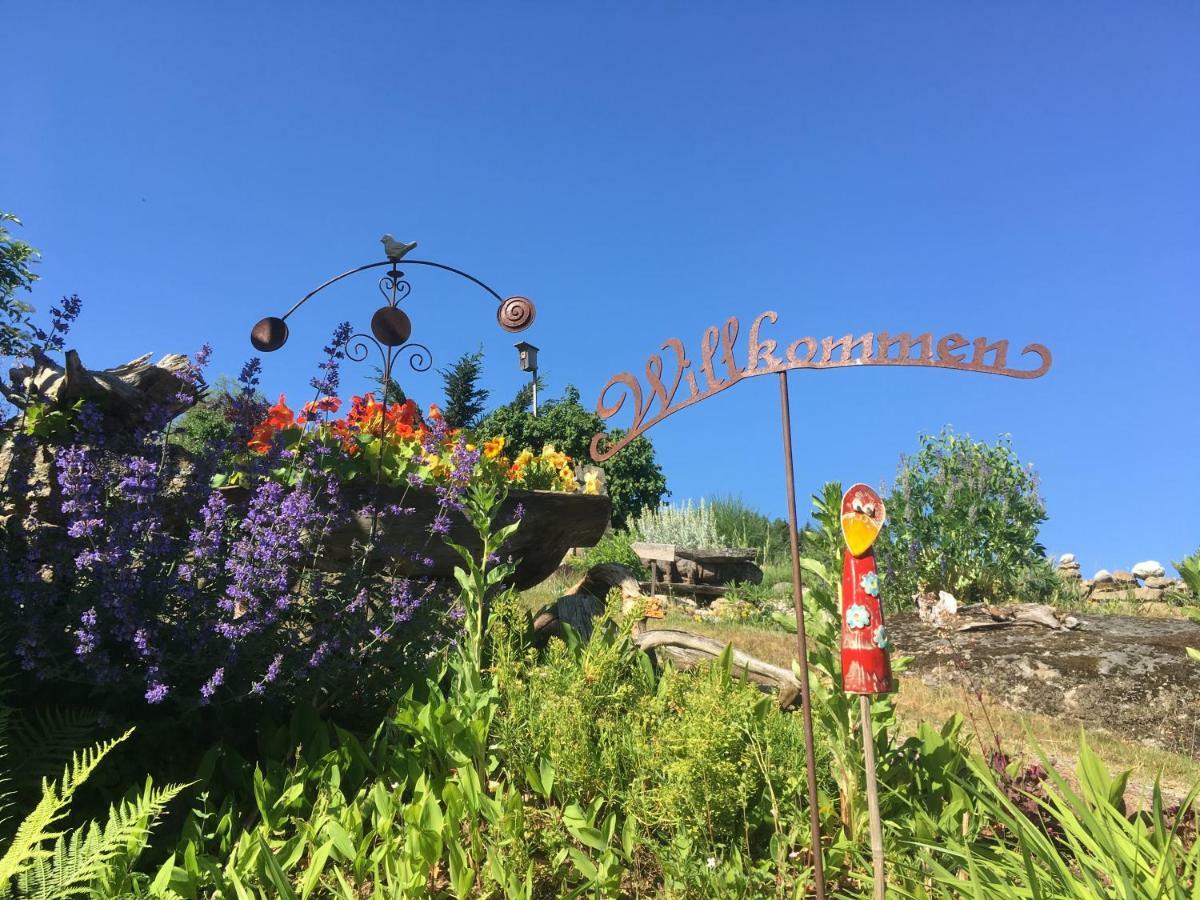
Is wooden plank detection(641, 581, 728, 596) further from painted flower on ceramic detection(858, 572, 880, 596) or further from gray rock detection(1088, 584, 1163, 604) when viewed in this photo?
painted flower on ceramic detection(858, 572, 880, 596)

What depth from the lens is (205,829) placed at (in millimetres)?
2832

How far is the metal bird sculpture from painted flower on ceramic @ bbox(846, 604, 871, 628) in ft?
12.8

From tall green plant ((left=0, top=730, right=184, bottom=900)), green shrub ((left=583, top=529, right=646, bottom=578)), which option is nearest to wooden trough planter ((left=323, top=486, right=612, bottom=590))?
tall green plant ((left=0, top=730, right=184, bottom=900))

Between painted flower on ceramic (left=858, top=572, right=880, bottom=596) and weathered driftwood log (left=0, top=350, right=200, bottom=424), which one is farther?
weathered driftwood log (left=0, top=350, right=200, bottom=424)

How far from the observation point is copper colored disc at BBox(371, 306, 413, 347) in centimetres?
463

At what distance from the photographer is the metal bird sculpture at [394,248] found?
4.99 meters

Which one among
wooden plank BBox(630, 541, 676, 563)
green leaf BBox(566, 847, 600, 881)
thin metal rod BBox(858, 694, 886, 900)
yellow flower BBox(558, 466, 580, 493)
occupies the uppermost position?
wooden plank BBox(630, 541, 676, 563)

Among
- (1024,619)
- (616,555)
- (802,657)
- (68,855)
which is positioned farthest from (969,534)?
(68,855)

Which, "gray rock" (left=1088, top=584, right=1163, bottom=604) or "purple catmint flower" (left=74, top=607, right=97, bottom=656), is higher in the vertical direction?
"gray rock" (left=1088, top=584, right=1163, bottom=604)

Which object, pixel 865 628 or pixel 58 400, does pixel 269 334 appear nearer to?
pixel 58 400

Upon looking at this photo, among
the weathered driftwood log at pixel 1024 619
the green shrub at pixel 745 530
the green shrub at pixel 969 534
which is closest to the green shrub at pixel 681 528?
the green shrub at pixel 745 530

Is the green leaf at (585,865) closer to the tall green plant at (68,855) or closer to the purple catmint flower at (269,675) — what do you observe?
the tall green plant at (68,855)

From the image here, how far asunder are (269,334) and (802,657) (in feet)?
12.8

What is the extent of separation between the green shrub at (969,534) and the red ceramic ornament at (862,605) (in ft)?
24.0
